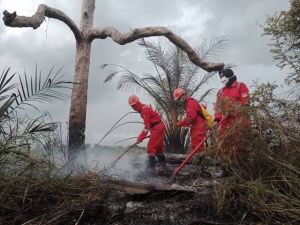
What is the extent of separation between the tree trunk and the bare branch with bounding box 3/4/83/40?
38cm

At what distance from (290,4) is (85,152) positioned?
6.88 metres

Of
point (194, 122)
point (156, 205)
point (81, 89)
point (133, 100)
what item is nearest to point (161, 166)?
point (194, 122)

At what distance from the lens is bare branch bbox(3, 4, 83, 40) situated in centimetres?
903

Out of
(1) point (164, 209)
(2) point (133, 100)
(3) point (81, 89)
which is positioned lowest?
(1) point (164, 209)

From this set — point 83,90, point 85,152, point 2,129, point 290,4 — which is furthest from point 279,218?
point 290,4

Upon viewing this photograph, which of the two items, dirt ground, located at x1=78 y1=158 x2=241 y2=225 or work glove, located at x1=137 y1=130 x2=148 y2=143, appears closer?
dirt ground, located at x1=78 y1=158 x2=241 y2=225

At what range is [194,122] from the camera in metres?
9.50

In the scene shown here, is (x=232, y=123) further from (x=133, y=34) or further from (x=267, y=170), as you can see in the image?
(x=133, y=34)

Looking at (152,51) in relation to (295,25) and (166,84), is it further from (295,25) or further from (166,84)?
(295,25)

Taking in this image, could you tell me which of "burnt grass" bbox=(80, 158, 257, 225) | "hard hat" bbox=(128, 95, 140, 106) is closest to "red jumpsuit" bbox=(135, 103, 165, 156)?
"hard hat" bbox=(128, 95, 140, 106)

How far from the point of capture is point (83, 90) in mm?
10969

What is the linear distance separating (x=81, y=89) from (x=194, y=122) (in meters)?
3.34

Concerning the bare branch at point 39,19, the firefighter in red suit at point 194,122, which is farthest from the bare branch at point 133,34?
the firefighter in red suit at point 194,122

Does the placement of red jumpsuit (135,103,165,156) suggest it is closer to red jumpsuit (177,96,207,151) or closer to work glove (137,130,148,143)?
work glove (137,130,148,143)
